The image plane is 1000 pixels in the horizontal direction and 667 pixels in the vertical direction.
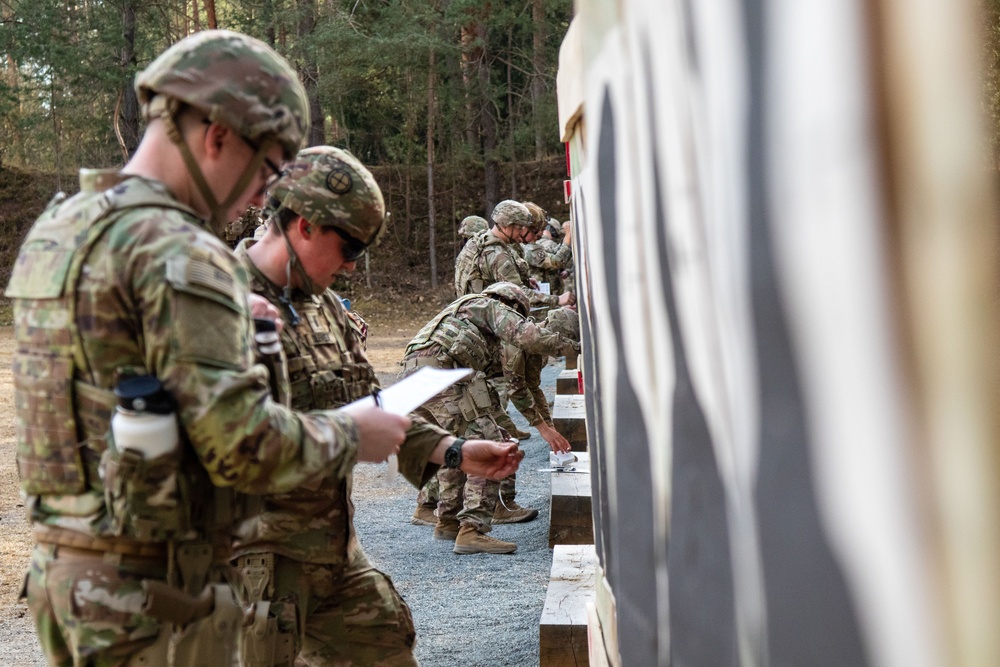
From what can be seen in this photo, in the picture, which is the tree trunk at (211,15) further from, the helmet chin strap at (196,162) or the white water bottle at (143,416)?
the white water bottle at (143,416)

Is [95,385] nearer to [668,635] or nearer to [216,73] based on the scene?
[216,73]

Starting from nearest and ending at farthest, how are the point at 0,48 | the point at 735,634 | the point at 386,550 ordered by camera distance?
the point at 735,634, the point at 386,550, the point at 0,48

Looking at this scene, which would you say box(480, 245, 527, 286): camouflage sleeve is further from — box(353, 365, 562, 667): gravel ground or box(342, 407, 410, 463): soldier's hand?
box(342, 407, 410, 463): soldier's hand

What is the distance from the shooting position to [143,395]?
190 centimetres

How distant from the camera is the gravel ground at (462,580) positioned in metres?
5.07

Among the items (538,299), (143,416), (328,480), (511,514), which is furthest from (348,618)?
(538,299)

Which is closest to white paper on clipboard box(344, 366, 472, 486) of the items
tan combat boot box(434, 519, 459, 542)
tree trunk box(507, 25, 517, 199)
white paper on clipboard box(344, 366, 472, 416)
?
white paper on clipboard box(344, 366, 472, 416)

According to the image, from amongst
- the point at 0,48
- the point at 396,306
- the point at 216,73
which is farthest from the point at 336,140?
the point at 216,73

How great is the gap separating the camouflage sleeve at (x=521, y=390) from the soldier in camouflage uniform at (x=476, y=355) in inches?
35.7

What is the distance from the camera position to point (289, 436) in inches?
80.2

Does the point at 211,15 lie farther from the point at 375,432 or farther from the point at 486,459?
the point at 375,432

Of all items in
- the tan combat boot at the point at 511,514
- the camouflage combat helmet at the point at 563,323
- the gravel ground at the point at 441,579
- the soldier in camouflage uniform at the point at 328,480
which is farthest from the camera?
the tan combat boot at the point at 511,514

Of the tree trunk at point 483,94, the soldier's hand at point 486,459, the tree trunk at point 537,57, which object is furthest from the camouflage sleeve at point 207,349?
the tree trunk at point 537,57

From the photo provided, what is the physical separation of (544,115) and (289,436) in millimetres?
22688
